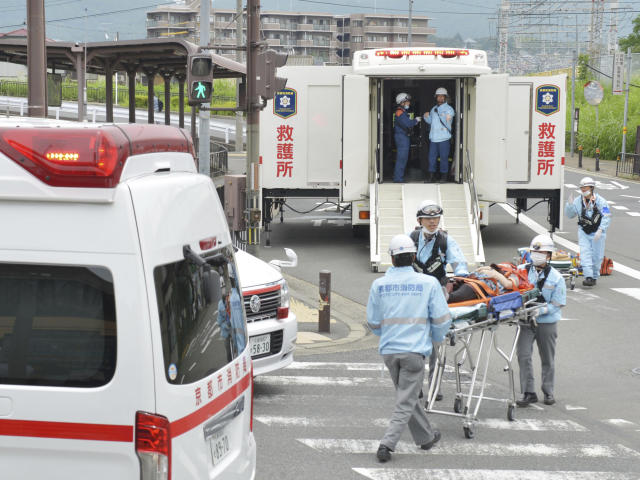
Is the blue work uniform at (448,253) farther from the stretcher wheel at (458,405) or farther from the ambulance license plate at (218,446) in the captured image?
the ambulance license plate at (218,446)

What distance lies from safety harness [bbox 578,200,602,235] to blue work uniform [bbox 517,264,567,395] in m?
7.70

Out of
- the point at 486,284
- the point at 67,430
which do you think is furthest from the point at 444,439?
the point at 67,430

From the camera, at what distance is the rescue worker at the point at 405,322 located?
7746mm

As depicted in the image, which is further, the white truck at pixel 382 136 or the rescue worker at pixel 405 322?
the white truck at pixel 382 136

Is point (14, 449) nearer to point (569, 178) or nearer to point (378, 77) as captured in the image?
point (378, 77)

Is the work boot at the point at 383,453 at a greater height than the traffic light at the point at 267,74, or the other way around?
the traffic light at the point at 267,74

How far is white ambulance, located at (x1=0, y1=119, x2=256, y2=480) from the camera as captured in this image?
14.7 ft

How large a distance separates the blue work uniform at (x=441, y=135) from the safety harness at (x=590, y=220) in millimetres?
4587

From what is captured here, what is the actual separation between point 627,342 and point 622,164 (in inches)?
1260

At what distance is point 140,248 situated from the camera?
4.48 meters

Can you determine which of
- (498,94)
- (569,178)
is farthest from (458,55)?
(569,178)

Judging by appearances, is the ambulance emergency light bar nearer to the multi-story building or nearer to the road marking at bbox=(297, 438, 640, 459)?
the road marking at bbox=(297, 438, 640, 459)

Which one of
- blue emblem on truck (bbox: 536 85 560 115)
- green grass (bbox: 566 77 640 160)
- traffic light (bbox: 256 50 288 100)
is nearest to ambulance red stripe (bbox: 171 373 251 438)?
traffic light (bbox: 256 50 288 100)

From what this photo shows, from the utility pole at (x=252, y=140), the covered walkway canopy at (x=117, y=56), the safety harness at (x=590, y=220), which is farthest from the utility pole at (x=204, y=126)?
the safety harness at (x=590, y=220)
